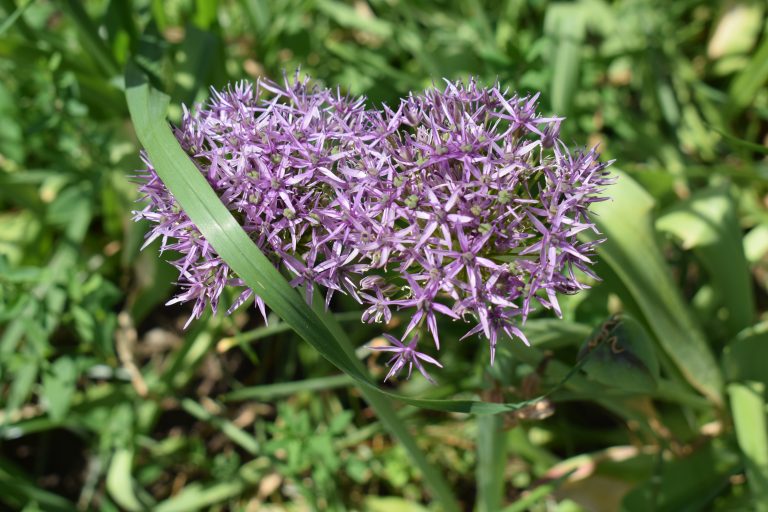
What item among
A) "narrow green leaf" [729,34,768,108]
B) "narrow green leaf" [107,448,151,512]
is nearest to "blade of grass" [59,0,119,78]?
"narrow green leaf" [107,448,151,512]

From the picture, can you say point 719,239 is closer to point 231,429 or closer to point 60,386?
point 231,429

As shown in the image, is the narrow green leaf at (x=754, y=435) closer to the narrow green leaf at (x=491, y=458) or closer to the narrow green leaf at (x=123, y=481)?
the narrow green leaf at (x=491, y=458)

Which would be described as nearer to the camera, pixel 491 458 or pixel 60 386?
pixel 491 458

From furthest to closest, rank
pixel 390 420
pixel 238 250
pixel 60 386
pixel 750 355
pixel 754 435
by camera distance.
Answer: pixel 60 386, pixel 750 355, pixel 754 435, pixel 390 420, pixel 238 250

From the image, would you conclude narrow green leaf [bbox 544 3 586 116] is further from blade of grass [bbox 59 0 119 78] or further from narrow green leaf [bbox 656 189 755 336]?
blade of grass [bbox 59 0 119 78]

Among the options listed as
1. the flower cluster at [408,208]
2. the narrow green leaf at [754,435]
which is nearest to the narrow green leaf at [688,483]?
the narrow green leaf at [754,435]

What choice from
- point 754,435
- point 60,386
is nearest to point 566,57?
point 754,435
